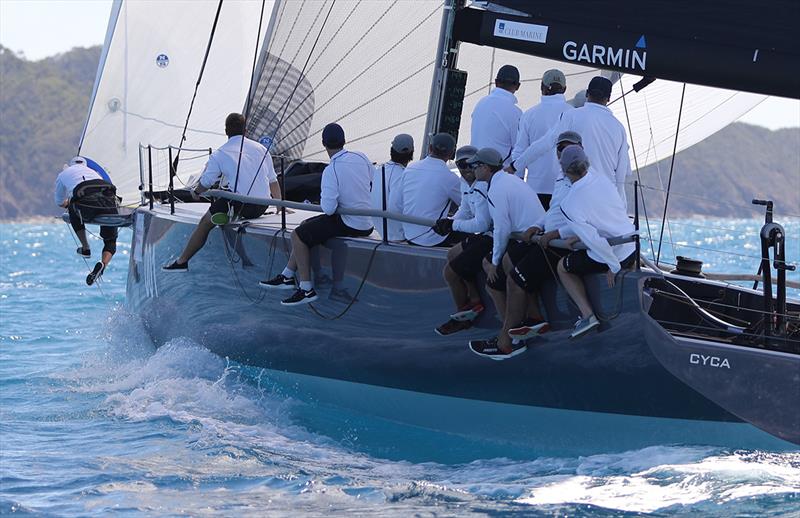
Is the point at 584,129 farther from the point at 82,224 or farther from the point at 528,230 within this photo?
the point at 82,224

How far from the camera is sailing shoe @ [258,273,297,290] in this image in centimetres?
719

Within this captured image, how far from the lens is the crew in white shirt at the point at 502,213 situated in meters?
5.86

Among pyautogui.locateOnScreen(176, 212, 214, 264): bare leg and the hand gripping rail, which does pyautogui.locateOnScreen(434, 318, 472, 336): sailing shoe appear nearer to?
the hand gripping rail

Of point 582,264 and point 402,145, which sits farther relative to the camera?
point 402,145

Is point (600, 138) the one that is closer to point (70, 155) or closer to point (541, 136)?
point (541, 136)

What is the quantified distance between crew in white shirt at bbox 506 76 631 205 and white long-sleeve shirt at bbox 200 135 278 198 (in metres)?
2.40

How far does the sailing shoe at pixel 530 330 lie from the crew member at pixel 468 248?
1.05 feet

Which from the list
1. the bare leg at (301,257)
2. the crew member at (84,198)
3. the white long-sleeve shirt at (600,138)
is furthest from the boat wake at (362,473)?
the crew member at (84,198)

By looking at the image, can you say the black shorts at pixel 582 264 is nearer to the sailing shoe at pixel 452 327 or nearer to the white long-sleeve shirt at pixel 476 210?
the white long-sleeve shirt at pixel 476 210

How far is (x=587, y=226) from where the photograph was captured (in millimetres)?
5512

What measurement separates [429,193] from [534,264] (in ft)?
3.48

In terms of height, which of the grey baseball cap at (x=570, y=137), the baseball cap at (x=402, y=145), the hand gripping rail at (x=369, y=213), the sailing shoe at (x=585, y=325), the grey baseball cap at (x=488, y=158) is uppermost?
the grey baseball cap at (x=570, y=137)

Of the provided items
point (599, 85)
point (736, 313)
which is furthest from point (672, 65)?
point (736, 313)

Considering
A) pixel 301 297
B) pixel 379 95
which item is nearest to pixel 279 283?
pixel 301 297
